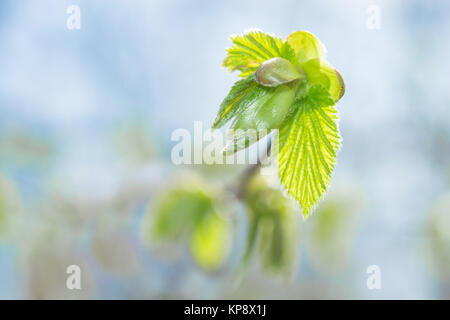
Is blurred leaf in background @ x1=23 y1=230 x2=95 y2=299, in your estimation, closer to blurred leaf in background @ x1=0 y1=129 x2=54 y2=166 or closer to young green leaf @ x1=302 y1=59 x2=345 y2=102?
blurred leaf in background @ x1=0 y1=129 x2=54 y2=166

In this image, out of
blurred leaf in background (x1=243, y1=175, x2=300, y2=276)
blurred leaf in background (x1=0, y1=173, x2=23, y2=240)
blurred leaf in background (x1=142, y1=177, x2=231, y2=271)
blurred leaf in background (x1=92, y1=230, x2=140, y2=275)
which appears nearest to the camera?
blurred leaf in background (x1=243, y1=175, x2=300, y2=276)

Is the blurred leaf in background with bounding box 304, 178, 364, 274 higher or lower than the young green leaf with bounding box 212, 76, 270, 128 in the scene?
lower

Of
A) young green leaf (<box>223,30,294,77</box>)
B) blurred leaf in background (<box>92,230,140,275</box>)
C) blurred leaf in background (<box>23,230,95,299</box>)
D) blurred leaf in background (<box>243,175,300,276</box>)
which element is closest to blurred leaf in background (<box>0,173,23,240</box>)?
blurred leaf in background (<box>92,230,140,275</box>)

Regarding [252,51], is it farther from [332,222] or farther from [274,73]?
[332,222]

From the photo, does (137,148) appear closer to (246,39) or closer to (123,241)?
(123,241)

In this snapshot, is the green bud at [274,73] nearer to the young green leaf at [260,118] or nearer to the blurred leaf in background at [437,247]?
the young green leaf at [260,118]

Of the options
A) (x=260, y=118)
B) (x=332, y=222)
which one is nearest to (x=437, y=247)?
(x=332, y=222)
